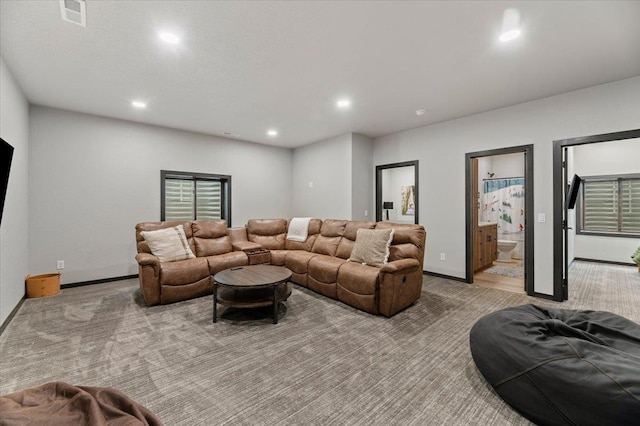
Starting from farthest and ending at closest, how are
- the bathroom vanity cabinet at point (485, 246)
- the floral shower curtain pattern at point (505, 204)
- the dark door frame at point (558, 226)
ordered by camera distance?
the floral shower curtain pattern at point (505, 204), the bathroom vanity cabinet at point (485, 246), the dark door frame at point (558, 226)

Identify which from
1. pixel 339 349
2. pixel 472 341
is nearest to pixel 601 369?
pixel 472 341

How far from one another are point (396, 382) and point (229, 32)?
10.2ft

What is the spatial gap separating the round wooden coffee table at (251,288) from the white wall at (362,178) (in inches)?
98.8

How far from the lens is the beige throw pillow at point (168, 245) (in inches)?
151

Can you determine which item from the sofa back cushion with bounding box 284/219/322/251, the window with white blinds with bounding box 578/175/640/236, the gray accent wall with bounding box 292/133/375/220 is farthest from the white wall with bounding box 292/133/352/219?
the window with white blinds with bounding box 578/175/640/236

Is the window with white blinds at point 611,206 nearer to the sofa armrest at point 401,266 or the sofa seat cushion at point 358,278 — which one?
the sofa armrest at point 401,266

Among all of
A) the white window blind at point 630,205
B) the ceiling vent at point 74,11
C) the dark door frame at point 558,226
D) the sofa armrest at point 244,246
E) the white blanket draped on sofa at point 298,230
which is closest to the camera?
the ceiling vent at point 74,11

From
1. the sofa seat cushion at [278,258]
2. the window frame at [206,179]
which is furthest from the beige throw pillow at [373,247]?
the window frame at [206,179]

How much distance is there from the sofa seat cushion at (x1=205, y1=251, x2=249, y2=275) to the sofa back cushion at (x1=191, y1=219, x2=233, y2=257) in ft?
0.76

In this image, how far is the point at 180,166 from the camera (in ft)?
17.2

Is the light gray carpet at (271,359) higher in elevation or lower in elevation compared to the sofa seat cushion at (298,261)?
lower

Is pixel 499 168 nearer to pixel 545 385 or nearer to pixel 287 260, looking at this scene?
pixel 287 260

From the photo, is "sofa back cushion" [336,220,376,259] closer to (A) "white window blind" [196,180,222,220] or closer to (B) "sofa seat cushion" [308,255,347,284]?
(B) "sofa seat cushion" [308,255,347,284]

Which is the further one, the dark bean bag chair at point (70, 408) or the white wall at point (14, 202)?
the white wall at point (14, 202)
